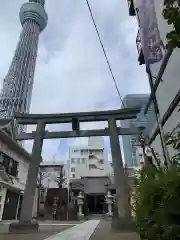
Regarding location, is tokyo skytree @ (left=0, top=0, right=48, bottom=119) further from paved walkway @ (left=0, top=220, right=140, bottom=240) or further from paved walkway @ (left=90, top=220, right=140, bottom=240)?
paved walkway @ (left=90, top=220, right=140, bottom=240)

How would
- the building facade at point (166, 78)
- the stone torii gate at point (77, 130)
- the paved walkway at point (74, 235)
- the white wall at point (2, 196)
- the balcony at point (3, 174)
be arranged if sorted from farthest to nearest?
the white wall at point (2, 196), the balcony at point (3, 174), the stone torii gate at point (77, 130), the building facade at point (166, 78), the paved walkway at point (74, 235)

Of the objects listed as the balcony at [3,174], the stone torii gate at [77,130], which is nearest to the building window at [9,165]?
the balcony at [3,174]

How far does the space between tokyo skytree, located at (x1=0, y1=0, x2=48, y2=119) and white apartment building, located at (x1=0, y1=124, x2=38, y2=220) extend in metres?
59.5

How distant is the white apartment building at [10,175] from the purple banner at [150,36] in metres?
13.4

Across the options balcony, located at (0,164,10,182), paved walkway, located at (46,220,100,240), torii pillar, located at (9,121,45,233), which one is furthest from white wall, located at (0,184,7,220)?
paved walkway, located at (46,220,100,240)

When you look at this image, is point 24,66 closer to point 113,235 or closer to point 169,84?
point 169,84

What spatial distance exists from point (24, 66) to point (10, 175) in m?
80.1

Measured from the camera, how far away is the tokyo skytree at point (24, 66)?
85.1 meters

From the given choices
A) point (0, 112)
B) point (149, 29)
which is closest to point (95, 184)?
point (149, 29)

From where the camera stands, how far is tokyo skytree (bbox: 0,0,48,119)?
279 feet

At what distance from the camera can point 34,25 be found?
104 m

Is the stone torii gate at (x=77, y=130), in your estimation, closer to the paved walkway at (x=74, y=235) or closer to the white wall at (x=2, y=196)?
the paved walkway at (x=74, y=235)

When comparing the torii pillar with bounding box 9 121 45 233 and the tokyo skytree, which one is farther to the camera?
the tokyo skytree

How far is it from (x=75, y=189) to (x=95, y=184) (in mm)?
4306
